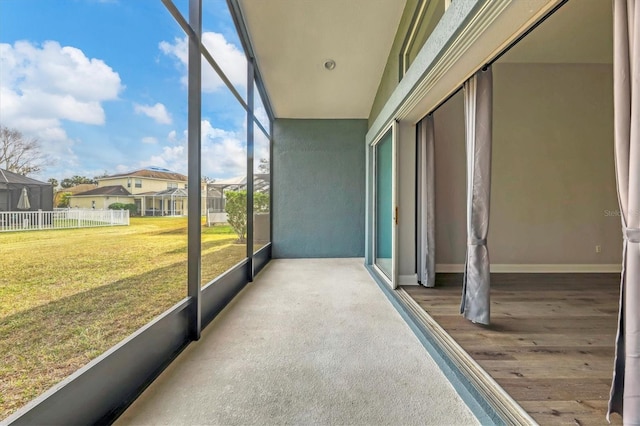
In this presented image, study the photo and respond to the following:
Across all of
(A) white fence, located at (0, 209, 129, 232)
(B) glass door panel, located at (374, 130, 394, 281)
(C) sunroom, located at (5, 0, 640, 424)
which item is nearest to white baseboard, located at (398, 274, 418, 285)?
(C) sunroom, located at (5, 0, 640, 424)

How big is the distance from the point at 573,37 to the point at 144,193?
548 cm

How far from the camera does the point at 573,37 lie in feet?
12.1

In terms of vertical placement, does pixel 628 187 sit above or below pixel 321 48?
below

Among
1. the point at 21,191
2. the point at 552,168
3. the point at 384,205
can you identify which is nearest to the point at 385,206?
the point at 384,205

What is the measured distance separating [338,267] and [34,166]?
439 cm

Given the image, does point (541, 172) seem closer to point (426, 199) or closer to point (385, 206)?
point (426, 199)

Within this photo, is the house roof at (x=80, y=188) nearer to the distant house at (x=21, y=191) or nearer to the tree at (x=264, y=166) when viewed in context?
the distant house at (x=21, y=191)

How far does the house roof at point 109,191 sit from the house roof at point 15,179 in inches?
9.9

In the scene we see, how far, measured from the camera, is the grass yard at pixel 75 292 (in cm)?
124

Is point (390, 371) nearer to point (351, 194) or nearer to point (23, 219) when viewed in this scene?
point (23, 219)

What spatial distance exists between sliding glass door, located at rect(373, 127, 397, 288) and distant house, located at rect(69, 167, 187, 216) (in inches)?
98.8

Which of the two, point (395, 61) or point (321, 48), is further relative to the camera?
point (321, 48)

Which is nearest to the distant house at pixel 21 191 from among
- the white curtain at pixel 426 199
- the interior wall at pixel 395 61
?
the interior wall at pixel 395 61

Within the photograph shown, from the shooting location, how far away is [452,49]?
1936 millimetres
